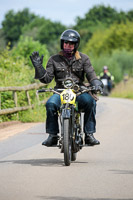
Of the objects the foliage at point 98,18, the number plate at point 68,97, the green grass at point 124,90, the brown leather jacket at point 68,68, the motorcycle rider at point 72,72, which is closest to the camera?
the number plate at point 68,97

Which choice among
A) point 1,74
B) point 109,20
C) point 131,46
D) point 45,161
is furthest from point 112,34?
point 45,161

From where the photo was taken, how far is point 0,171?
26.2 feet

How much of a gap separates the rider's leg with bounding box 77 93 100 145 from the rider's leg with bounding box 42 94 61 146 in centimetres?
35

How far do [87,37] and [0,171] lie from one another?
98361mm

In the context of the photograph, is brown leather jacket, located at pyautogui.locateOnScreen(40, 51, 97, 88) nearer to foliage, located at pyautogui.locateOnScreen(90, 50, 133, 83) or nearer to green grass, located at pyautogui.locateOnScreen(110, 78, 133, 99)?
green grass, located at pyautogui.locateOnScreen(110, 78, 133, 99)

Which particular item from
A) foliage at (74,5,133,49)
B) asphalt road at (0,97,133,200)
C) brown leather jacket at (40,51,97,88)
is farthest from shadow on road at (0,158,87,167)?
foliage at (74,5,133,49)

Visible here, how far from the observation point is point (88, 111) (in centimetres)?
890

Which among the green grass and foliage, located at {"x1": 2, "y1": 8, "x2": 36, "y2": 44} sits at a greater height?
foliage, located at {"x1": 2, "y1": 8, "x2": 36, "y2": 44}

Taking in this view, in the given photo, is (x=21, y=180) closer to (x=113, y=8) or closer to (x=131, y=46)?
(x=131, y=46)

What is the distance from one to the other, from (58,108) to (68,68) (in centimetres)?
67

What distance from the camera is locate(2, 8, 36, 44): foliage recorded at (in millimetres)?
133375

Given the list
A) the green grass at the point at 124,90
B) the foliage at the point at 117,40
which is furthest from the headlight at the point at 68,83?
the foliage at the point at 117,40

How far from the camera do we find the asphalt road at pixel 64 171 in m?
6.35

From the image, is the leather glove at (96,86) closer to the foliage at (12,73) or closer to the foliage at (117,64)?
the foliage at (12,73)
